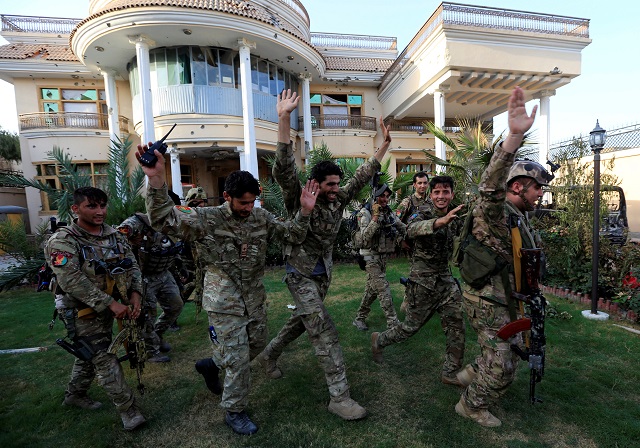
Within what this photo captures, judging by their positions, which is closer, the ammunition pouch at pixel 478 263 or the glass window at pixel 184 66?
the ammunition pouch at pixel 478 263

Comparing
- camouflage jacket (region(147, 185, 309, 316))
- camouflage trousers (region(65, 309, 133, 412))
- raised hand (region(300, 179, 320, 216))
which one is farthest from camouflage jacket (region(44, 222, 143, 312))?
raised hand (region(300, 179, 320, 216))

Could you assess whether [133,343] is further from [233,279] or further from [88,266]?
[233,279]

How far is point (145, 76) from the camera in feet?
38.5

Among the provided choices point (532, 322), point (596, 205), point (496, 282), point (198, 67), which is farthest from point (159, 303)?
point (198, 67)

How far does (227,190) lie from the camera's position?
2572mm

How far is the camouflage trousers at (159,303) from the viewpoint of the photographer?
12.3ft

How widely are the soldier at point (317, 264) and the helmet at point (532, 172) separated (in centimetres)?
135

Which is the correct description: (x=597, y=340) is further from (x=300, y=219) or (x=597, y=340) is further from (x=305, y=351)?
(x=300, y=219)

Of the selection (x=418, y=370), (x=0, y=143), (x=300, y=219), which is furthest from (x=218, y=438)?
(x=0, y=143)

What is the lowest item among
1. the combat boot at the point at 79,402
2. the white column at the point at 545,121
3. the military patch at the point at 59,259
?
the combat boot at the point at 79,402

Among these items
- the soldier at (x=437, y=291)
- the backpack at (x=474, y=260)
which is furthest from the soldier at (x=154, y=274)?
the backpack at (x=474, y=260)

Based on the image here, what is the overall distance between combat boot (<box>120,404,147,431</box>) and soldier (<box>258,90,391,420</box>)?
1145 millimetres

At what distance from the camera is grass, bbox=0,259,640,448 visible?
95.1 inches

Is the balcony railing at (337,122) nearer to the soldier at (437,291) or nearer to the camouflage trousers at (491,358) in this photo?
the soldier at (437,291)
